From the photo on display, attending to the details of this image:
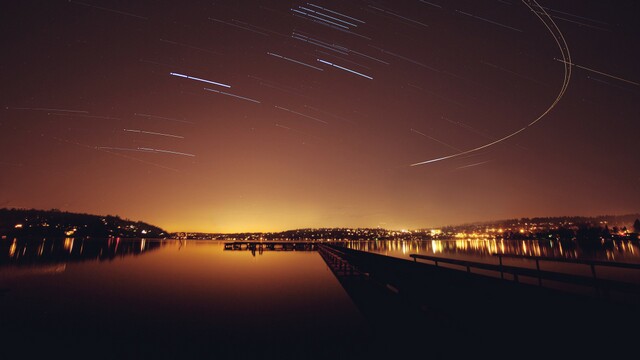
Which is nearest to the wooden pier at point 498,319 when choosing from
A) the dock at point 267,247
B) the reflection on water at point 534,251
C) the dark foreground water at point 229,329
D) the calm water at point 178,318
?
the dark foreground water at point 229,329

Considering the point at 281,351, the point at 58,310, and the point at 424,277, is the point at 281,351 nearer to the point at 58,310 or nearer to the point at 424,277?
the point at 424,277

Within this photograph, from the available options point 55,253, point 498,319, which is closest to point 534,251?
point 498,319

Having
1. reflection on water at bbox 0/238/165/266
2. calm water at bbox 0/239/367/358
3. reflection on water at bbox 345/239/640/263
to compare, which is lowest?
calm water at bbox 0/239/367/358

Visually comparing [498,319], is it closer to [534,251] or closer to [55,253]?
[55,253]

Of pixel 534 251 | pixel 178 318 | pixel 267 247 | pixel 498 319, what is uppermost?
pixel 267 247

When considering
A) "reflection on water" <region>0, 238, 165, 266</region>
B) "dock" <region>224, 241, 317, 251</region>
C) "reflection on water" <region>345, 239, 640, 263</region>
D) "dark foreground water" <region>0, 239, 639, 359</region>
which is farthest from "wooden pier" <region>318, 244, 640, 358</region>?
"dock" <region>224, 241, 317, 251</region>

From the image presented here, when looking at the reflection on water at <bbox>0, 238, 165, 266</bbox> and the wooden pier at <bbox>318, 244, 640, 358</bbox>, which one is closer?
the wooden pier at <bbox>318, 244, 640, 358</bbox>

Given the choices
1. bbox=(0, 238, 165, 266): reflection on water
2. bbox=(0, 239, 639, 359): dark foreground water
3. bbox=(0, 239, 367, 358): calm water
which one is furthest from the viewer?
bbox=(0, 238, 165, 266): reflection on water

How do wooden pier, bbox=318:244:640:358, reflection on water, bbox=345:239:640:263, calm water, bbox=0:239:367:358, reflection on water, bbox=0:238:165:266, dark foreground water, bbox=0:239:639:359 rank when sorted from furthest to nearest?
reflection on water, bbox=345:239:640:263 → reflection on water, bbox=0:238:165:266 → calm water, bbox=0:239:367:358 → dark foreground water, bbox=0:239:639:359 → wooden pier, bbox=318:244:640:358

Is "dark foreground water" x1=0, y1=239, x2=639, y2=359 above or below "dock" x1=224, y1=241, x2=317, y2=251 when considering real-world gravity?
below

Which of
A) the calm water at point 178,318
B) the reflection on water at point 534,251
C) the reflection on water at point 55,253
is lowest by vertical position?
the calm water at point 178,318

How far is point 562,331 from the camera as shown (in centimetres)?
457

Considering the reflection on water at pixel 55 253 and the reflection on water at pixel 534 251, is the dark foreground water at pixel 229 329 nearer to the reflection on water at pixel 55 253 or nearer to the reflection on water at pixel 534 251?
the reflection on water at pixel 534 251

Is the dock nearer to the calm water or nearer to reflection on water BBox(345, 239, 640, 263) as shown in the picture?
reflection on water BBox(345, 239, 640, 263)
